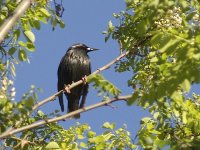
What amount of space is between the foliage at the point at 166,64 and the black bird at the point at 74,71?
234 cm

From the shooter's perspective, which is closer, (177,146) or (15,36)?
(177,146)

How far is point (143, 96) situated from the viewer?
12.4ft

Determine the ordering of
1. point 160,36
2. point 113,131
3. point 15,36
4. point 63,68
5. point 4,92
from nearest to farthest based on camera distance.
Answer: point 160,36 < point 4,92 < point 15,36 < point 113,131 < point 63,68

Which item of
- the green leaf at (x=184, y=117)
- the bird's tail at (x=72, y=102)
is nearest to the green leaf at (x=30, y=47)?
the green leaf at (x=184, y=117)

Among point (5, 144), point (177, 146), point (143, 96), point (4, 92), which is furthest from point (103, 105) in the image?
point (5, 144)

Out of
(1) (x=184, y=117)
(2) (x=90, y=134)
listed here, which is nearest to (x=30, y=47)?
(1) (x=184, y=117)

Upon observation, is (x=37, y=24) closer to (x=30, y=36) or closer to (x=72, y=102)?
(x=30, y=36)

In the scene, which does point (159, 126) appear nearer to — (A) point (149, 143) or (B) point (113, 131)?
(B) point (113, 131)

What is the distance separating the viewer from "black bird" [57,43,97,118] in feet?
31.3

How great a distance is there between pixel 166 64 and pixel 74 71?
17.5ft

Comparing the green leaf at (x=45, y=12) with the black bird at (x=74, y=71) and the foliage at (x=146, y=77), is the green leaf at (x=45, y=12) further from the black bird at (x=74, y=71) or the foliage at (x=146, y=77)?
the black bird at (x=74, y=71)

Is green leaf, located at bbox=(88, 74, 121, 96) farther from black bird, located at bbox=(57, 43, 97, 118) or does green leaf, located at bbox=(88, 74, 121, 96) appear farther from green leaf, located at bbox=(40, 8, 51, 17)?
black bird, located at bbox=(57, 43, 97, 118)

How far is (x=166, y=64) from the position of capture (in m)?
4.57

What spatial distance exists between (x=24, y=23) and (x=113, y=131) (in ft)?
6.64
